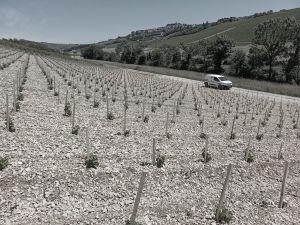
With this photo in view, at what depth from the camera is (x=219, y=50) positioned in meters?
105

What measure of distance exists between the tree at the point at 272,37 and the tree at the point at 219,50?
16.4 metres

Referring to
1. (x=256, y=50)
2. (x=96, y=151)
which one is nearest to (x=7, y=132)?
(x=96, y=151)

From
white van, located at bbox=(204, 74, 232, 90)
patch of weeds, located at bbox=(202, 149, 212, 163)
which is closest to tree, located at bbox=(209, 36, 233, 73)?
white van, located at bbox=(204, 74, 232, 90)

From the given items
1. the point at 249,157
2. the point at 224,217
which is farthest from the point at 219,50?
the point at 224,217

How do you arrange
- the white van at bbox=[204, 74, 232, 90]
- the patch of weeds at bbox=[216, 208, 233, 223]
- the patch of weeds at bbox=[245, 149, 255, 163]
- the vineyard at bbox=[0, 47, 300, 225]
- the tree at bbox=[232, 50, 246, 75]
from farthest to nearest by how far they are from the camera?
the tree at bbox=[232, 50, 246, 75], the white van at bbox=[204, 74, 232, 90], the patch of weeds at bbox=[245, 149, 255, 163], the patch of weeds at bbox=[216, 208, 233, 223], the vineyard at bbox=[0, 47, 300, 225]

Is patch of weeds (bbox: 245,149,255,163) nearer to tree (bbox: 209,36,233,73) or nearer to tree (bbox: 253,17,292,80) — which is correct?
tree (bbox: 253,17,292,80)

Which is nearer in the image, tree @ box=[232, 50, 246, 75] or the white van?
the white van

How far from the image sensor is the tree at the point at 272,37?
85.7 metres

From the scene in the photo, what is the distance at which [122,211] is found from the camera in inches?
412

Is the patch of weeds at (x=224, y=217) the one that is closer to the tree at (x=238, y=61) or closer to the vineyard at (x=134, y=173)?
the vineyard at (x=134, y=173)

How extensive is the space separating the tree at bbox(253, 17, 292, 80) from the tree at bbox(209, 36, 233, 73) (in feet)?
53.9

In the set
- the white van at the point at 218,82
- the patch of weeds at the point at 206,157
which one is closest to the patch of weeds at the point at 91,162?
the patch of weeds at the point at 206,157

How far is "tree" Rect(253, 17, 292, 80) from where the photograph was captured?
281ft

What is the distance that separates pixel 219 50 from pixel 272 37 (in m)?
20.5
